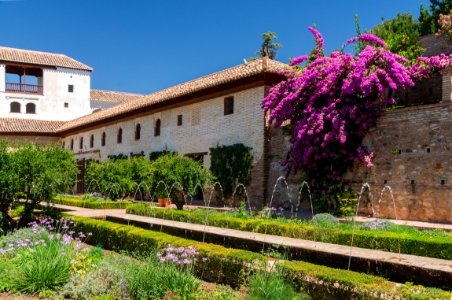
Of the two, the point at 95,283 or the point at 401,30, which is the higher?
the point at 401,30

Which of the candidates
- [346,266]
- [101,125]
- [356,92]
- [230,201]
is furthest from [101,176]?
[346,266]

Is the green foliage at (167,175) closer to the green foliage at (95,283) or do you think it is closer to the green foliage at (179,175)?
the green foliage at (179,175)

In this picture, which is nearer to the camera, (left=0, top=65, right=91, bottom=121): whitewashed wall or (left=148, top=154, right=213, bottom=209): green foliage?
(left=148, top=154, right=213, bottom=209): green foliage

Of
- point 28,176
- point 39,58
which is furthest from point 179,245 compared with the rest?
point 39,58

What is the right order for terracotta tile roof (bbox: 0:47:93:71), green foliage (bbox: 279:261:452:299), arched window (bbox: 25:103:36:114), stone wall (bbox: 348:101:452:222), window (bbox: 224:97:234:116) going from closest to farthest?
green foliage (bbox: 279:261:452:299)
stone wall (bbox: 348:101:452:222)
window (bbox: 224:97:234:116)
terracotta tile roof (bbox: 0:47:93:71)
arched window (bbox: 25:103:36:114)

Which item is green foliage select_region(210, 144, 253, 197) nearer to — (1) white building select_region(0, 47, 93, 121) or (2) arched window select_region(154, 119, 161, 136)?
(2) arched window select_region(154, 119, 161, 136)

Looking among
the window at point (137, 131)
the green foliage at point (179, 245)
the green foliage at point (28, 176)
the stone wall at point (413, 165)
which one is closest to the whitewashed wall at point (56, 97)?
the window at point (137, 131)

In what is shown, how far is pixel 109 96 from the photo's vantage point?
47688 mm

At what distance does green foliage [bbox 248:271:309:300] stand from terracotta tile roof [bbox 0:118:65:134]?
34226mm

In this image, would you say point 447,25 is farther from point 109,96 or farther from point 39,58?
point 109,96

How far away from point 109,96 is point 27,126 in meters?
12.2

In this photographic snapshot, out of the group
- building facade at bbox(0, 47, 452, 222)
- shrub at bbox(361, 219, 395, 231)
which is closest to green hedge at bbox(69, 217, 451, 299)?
shrub at bbox(361, 219, 395, 231)

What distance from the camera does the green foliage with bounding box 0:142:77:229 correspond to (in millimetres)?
10703

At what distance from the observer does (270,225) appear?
372 inches
